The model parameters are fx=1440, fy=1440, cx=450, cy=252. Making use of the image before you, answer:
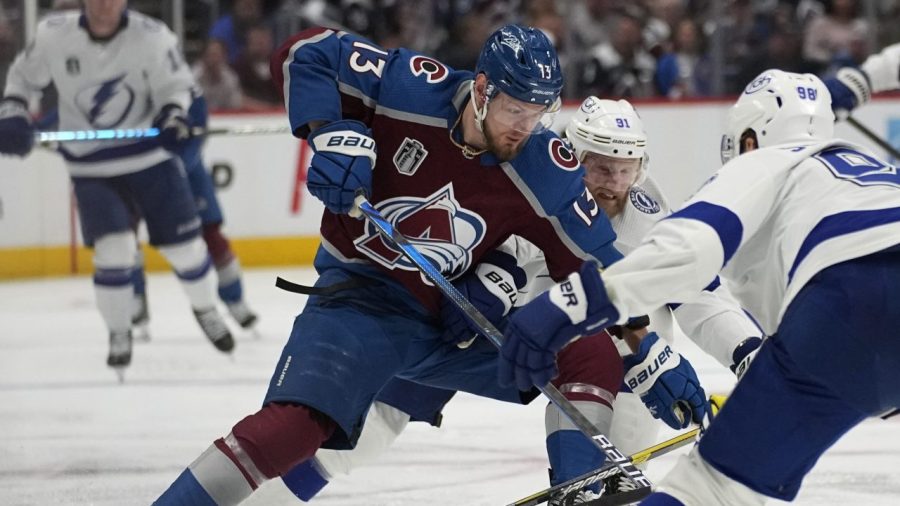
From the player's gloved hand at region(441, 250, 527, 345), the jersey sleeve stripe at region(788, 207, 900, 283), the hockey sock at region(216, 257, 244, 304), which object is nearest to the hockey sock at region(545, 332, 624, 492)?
the player's gloved hand at region(441, 250, 527, 345)

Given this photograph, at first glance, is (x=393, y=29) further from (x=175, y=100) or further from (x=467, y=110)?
(x=467, y=110)

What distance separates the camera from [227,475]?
2424 mm

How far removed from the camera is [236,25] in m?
8.22

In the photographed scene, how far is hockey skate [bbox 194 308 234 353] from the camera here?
5.72 meters

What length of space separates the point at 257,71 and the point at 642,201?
209 inches

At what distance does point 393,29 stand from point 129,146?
9.27ft

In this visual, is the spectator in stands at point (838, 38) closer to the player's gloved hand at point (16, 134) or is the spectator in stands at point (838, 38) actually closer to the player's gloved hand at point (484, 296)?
the player's gloved hand at point (16, 134)

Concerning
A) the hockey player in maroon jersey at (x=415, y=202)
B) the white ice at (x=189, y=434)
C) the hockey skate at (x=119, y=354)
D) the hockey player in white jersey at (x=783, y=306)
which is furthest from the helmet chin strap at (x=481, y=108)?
the hockey skate at (x=119, y=354)

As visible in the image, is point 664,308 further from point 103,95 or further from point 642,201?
point 103,95

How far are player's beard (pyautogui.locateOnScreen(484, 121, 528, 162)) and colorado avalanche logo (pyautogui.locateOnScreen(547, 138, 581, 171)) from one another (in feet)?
0.18

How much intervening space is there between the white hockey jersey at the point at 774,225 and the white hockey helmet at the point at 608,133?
0.96 meters

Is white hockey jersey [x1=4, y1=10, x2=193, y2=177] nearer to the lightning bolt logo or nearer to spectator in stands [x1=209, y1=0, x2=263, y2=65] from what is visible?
the lightning bolt logo

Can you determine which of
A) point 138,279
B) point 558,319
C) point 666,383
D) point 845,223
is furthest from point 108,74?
point 845,223

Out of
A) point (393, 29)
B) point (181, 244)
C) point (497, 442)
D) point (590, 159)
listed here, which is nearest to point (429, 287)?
point (590, 159)
